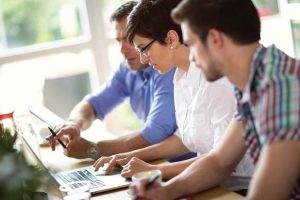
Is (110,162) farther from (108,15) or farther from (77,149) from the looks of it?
(108,15)

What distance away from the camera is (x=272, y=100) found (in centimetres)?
137

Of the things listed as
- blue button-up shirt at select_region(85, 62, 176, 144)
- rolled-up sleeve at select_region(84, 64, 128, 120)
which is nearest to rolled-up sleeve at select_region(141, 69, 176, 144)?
blue button-up shirt at select_region(85, 62, 176, 144)

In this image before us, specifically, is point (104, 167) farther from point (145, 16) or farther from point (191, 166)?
point (145, 16)

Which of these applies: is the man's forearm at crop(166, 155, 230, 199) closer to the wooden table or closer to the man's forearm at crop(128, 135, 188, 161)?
the wooden table

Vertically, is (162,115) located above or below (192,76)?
below

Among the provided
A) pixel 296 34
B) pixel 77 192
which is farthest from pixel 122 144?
pixel 296 34

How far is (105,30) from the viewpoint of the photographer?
4.03 m

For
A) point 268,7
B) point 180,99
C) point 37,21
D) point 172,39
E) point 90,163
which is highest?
point 37,21

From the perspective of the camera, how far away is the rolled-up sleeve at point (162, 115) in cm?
238

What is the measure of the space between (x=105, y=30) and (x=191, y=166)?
2412 mm

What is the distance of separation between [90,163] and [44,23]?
1.95 m

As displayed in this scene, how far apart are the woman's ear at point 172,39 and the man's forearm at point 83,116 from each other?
2.52 ft

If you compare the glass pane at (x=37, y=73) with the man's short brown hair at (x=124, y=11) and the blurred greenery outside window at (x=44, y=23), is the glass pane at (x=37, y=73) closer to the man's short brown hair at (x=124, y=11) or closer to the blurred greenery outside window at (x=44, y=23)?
the blurred greenery outside window at (x=44, y=23)

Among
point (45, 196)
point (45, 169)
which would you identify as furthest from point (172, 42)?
point (45, 169)
